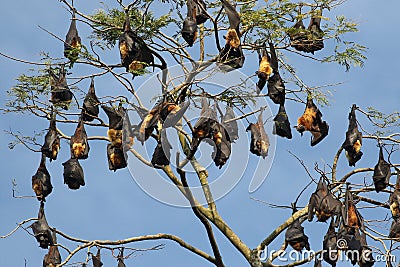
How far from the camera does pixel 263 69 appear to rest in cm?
1299

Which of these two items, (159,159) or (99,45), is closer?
(159,159)

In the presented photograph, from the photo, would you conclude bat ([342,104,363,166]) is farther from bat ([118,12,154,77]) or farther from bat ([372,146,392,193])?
bat ([118,12,154,77])

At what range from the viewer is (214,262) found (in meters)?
13.5

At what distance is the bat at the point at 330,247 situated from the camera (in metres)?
12.4

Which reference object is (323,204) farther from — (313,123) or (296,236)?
(313,123)

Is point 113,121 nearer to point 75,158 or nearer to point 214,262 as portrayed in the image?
point 75,158

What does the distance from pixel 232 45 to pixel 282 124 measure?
69.4 inches

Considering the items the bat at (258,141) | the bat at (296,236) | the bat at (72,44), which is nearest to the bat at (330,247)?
the bat at (296,236)

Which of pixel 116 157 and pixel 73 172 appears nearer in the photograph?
pixel 116 157

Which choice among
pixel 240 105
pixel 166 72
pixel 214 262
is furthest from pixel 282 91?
pixel 214 262

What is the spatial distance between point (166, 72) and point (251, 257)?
2986 mm

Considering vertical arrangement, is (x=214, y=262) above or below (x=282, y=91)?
below

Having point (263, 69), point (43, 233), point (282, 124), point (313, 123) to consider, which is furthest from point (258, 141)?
point (43, 233)

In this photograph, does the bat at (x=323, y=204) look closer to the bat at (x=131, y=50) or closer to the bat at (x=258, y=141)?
the bat at (x=258, y=141)
